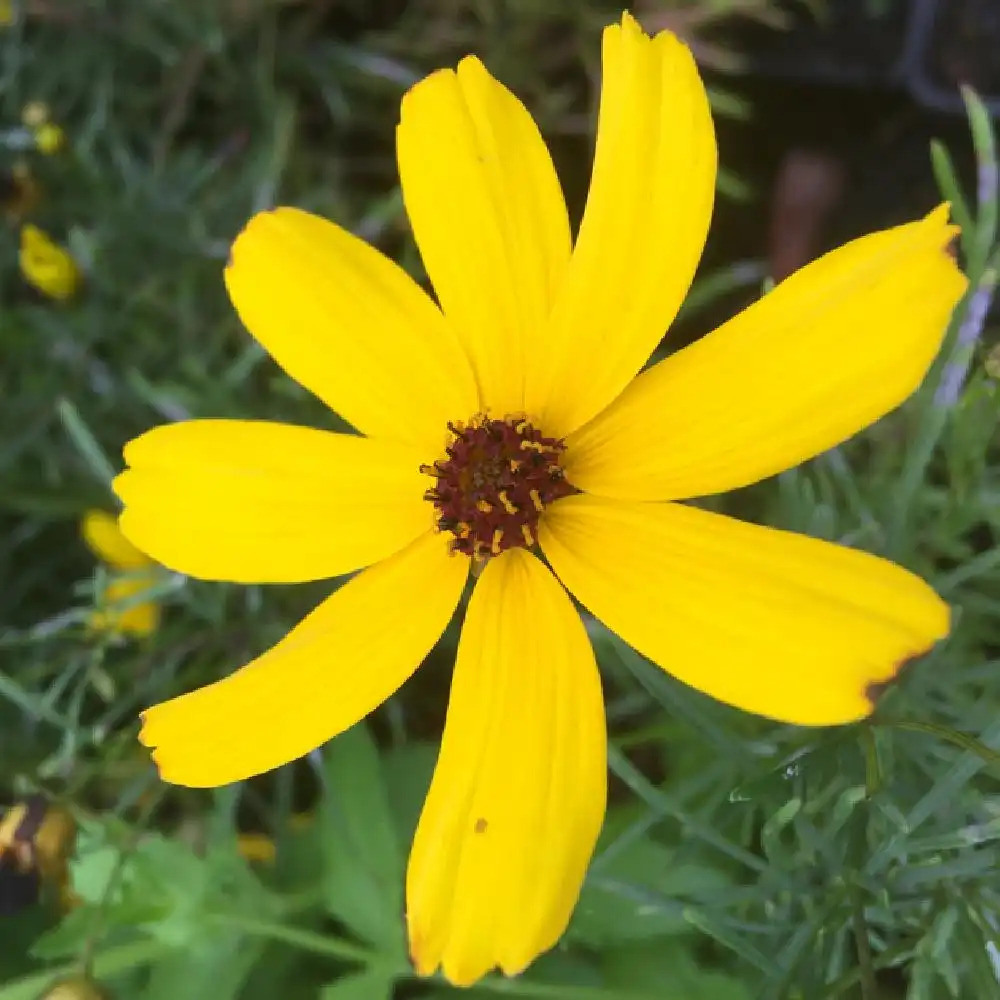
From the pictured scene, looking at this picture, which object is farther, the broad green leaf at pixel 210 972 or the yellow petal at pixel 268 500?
the broad green leaf at pixel 210 972

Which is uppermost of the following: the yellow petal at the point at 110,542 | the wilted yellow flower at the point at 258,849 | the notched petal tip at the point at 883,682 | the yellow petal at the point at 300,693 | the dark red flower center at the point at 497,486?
the dark red flower center at the point at 497,486

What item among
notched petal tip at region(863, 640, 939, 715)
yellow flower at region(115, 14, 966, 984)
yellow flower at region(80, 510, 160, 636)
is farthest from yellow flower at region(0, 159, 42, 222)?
notched petal tip at region(863, 640, 939, 715)

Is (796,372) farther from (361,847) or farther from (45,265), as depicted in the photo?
(45,265)

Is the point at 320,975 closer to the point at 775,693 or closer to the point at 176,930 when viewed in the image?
the point at 176,930

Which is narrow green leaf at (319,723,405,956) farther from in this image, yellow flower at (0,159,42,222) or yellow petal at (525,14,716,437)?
yellow flower at (0,159,42,222)

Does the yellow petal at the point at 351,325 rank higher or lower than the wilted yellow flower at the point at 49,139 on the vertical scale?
lower

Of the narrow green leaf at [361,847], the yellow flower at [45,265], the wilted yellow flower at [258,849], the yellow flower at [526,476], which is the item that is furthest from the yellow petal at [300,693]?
the yellow flower at [45,265]

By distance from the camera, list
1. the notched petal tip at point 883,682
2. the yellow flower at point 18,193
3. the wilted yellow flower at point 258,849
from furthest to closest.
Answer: the yellow flower at point 18,193 < the wilted yellow flower at point 258,849 < the notched petal tip at point 883,682

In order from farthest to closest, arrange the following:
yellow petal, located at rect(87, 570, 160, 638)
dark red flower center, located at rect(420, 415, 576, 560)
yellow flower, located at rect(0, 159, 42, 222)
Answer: yellow flower, located at rect(0, 159, 42, 222), yellow petal, located at rect(87, 570, 160, 638), dark red flower center, located at rect(420, 415, 576, 560)

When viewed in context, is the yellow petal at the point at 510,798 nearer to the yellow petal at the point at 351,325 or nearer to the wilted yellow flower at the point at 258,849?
the yellow petal at the point at 351,325
